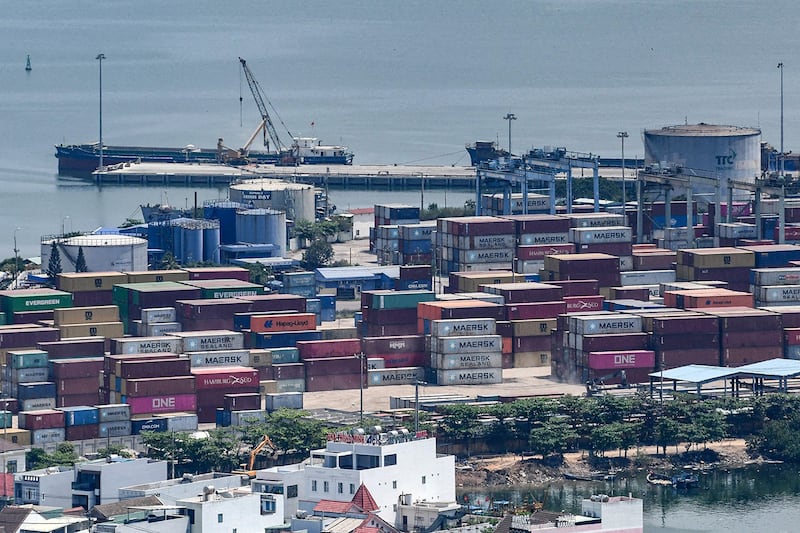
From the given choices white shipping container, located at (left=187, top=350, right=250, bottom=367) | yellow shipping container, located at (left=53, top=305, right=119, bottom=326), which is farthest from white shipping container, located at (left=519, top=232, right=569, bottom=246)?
white shipping container, located at (left=187, top=350, right=250, bottom=367)

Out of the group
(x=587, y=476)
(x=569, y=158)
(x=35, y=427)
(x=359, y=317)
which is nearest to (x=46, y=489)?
(x=35, y=427)

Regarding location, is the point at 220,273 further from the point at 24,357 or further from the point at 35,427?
the point at 35,427

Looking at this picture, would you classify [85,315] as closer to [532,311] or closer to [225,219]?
[532,311]

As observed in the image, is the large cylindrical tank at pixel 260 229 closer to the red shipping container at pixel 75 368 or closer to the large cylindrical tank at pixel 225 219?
the large cylindrical tank at pixel 225 219

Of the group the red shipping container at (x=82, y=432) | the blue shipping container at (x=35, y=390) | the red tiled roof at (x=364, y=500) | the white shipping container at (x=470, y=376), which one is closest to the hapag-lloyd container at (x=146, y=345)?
the blue shipping container at (x=35, y=390)

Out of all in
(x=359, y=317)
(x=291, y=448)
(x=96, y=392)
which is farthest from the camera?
(x=359, y=317)

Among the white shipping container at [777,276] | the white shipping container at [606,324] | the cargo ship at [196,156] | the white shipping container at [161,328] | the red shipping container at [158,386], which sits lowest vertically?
the red shipping container at [158,386]

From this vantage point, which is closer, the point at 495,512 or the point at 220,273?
the point at 495,512
